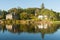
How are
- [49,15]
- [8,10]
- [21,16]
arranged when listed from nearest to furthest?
[21,16] < [49,15] < [8,10]

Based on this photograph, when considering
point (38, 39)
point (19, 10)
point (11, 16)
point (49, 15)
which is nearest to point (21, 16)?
point (11, 16)

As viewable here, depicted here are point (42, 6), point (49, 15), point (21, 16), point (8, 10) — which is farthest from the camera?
point (42, 6)

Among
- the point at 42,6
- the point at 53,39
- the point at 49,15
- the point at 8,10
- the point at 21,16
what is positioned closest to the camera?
the point at 53,39

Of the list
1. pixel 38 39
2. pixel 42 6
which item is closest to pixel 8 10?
pixel 42 6

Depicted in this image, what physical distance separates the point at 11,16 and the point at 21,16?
2.28 metres

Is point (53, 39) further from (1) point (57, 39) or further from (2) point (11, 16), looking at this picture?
(2) point (11, 16)

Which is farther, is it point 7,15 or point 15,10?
point 15,10

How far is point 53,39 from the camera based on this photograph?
Result: 1423cm

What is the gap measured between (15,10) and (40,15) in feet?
20.8

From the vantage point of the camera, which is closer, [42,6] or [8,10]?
[8,10]

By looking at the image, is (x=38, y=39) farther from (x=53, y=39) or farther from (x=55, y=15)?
(x=55, y=15)

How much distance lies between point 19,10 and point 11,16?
15.7 feet

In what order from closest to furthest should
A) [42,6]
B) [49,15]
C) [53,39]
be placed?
1. [53,39]
2. [49,15]
3. [42,6]

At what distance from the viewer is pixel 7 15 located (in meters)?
39.9
